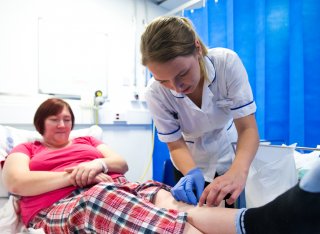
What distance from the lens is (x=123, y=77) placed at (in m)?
2.44

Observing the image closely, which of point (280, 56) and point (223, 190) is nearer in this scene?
point (223, 190)

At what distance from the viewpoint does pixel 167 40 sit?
882 millimetres

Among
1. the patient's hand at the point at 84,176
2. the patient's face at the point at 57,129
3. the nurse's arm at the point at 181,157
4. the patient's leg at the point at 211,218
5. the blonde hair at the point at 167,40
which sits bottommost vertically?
the patient's leg at the point at 211,218

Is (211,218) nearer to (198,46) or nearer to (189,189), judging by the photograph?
(189,189)

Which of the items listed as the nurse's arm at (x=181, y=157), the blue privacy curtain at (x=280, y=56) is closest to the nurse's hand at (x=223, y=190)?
the nurse's arm at (x=181, y=157)

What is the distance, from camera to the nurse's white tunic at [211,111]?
1088mm

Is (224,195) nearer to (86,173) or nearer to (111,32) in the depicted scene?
(86,173)

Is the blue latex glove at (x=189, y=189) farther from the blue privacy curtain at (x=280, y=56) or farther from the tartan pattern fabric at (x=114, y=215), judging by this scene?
the blue privacy curtain at (x=280, y=56)

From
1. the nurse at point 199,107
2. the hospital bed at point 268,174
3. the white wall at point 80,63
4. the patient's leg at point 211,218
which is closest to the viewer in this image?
the patient's leg at point 211,218

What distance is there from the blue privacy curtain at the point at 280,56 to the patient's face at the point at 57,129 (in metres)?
1.20

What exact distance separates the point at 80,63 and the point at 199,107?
4.34 feet

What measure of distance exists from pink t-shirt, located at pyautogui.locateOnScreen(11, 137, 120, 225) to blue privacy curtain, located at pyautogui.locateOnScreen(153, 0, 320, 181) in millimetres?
1053

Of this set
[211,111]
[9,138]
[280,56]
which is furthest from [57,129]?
[280,56]

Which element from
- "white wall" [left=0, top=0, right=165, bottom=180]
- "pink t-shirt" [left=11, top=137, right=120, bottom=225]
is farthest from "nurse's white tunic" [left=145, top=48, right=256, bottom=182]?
"white wall" [left=0, top=0, right=165, bottom=180]
